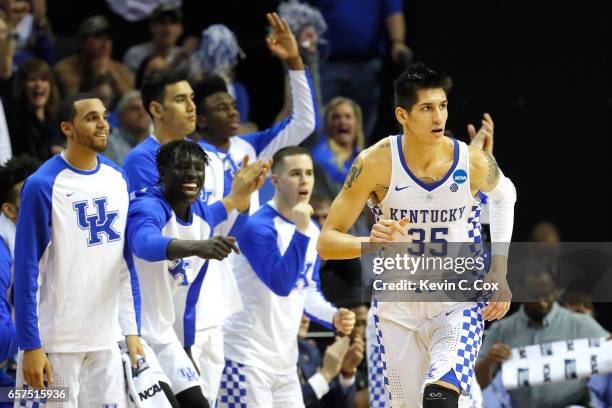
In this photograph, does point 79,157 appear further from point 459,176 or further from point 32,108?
point 32,108

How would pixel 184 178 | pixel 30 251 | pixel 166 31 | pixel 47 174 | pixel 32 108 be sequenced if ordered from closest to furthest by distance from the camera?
1. pixel 30 251
2. pixel 47 174
3. pixel 184 178
4. pixel 32 108
5. pixel 166 31

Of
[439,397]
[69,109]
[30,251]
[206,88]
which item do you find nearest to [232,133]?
[206,88]

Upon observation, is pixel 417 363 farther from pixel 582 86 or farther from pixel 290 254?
pixel 582 86

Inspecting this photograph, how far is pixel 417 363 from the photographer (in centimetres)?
628

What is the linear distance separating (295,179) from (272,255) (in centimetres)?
51

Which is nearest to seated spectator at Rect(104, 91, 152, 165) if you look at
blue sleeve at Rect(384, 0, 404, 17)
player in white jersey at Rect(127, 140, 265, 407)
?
blue sleeve at Rect(384, 0, 404, 17)

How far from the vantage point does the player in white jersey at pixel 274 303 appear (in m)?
7.44

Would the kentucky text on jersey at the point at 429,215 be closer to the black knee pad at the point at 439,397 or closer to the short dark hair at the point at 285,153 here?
the black knee pad at the point at 439,397

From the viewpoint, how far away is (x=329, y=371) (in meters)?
8.40

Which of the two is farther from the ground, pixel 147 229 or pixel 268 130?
pixel 268 130

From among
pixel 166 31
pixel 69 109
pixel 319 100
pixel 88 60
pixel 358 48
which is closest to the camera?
pixel 69 109

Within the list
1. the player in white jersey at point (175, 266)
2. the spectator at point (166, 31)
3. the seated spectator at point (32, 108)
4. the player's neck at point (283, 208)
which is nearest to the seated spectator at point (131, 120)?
the seated spectator at point (32, 108)

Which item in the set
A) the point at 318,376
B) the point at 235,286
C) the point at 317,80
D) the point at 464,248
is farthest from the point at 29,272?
the point at 317,80

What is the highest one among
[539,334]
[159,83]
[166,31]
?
[166,31]
